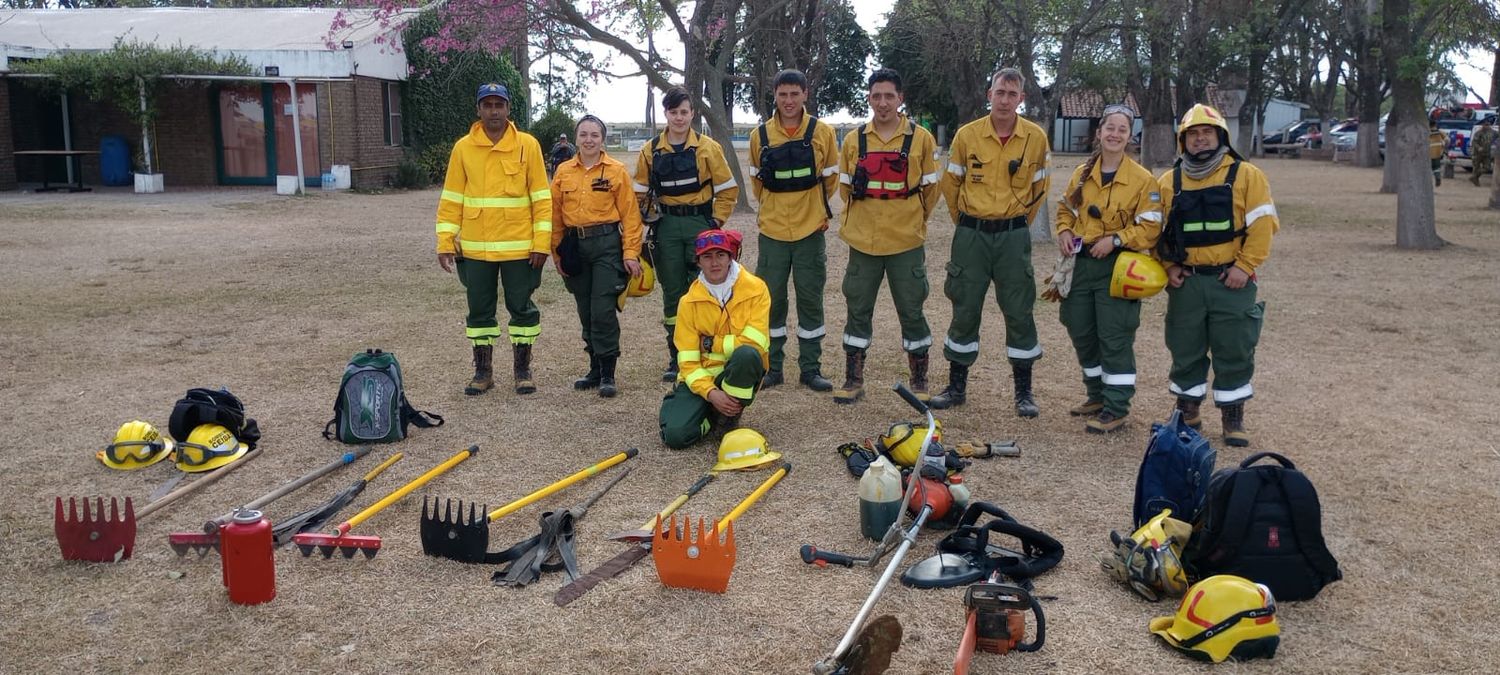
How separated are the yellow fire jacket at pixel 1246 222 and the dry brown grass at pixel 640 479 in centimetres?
106

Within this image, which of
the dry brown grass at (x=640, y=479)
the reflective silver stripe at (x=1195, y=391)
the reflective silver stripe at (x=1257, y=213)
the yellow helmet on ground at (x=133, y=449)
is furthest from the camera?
the reflective silver stripe at (x=1195, y=391)

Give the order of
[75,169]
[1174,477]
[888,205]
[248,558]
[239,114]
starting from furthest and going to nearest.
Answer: [239,114]
[75,169]
[888,205]
[1174,477]
[248,558]

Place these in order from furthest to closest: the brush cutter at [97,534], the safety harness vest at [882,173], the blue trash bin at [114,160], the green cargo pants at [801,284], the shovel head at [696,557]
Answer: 1. the blue trash bin at [114,160]
2. the green cargo pants at [801,284]
3. the safety harness vest at [882,173]
4. the brush cutter at [97,534]
5. the shovel head at [696,557]

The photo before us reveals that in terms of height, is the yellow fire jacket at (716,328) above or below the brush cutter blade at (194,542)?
above

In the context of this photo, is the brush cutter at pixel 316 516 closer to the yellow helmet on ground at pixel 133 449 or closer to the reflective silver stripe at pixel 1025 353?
the yellow helmet on ground at pixel 133 449

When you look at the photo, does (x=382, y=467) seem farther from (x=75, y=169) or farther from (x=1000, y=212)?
(x=75, y=169)

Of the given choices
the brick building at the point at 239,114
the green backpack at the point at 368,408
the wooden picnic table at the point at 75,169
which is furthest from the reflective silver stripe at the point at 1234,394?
the wooden picnic table at the point at 75,169

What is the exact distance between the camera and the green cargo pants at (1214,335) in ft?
20.5

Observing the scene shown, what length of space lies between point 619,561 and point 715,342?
1.96 m

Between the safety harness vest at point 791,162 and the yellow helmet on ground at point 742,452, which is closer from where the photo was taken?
the yellow helmet on ground at point 742,452

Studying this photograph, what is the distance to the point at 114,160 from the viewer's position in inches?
966

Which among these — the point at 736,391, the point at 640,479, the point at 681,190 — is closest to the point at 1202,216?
the point at 736,391

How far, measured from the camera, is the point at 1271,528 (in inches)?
167

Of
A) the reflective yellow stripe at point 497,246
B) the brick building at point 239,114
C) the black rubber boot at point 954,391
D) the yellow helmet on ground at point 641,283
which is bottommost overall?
the black rubber boot at point 954,391
